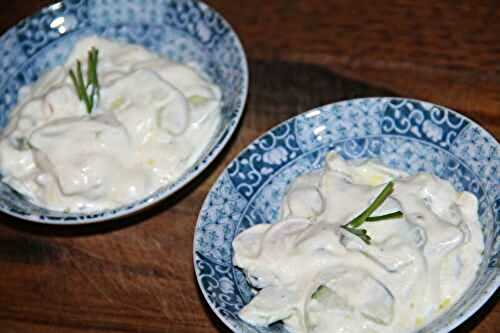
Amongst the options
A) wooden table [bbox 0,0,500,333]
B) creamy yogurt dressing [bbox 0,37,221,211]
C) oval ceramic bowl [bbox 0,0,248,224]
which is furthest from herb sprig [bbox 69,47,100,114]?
wooden table [bbox 0,0,500,333]

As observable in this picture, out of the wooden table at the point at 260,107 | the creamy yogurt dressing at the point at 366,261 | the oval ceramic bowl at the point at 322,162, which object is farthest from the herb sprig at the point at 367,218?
the wooden table at the point at 260,107

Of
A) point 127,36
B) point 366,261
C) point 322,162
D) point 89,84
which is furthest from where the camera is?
point 127,36

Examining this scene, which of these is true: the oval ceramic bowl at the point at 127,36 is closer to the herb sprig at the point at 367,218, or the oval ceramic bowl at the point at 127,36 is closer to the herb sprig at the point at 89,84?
the herb sprig at the point at 89,84

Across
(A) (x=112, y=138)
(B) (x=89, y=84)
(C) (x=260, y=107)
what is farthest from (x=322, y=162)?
(B) (x=89, y=84)

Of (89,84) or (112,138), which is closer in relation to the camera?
(112,138)

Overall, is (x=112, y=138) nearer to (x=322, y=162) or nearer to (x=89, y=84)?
(x=89, y=84)

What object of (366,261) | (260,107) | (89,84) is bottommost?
(366,261)

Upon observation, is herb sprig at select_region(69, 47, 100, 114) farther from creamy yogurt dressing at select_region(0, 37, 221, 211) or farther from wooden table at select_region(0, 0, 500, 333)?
wooden table at select_region(0, 0, 500, 333)

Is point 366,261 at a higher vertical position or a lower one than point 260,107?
lower
